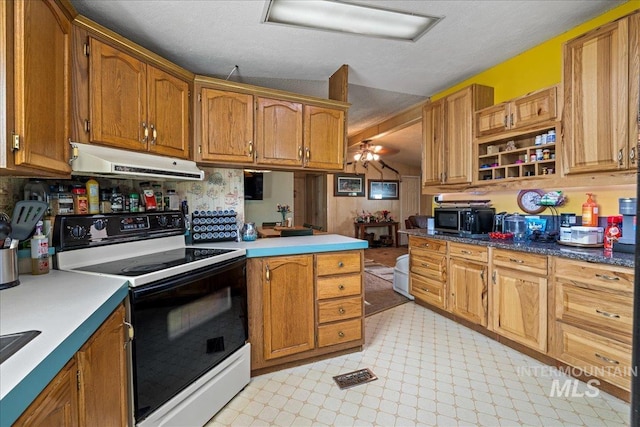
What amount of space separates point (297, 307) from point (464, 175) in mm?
2118

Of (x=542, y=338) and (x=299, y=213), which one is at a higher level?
(x=299, y=213)

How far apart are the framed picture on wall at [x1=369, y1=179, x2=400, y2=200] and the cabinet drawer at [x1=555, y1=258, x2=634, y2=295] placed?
234 inches

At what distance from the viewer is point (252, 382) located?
1980 mm

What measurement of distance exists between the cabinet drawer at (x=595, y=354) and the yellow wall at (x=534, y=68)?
73.5 inches

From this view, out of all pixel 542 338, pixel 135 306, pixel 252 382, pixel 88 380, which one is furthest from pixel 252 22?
pixel 542 338

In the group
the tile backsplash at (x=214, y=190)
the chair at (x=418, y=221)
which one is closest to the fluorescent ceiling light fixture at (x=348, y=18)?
the tile backsplash at (x=214, y=190)

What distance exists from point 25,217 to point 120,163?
0.47 m

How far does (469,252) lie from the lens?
8.73 feet

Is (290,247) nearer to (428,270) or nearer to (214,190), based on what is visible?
(214,190)

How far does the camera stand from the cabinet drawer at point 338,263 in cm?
218

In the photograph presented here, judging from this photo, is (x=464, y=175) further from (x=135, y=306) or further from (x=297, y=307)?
(x=135, y=306)

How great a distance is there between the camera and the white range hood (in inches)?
59.1

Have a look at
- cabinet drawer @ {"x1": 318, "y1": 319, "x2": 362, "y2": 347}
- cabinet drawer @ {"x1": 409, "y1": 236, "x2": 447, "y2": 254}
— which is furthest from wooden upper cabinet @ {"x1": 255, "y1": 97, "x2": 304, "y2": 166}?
cabinet drawer @ {"x1": 409, "y1": 236, "x2": 447, "y2": 254}

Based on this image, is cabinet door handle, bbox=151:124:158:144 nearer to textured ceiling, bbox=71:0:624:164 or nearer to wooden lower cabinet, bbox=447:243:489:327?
textured ceiling, bbox=71:0:624:164
